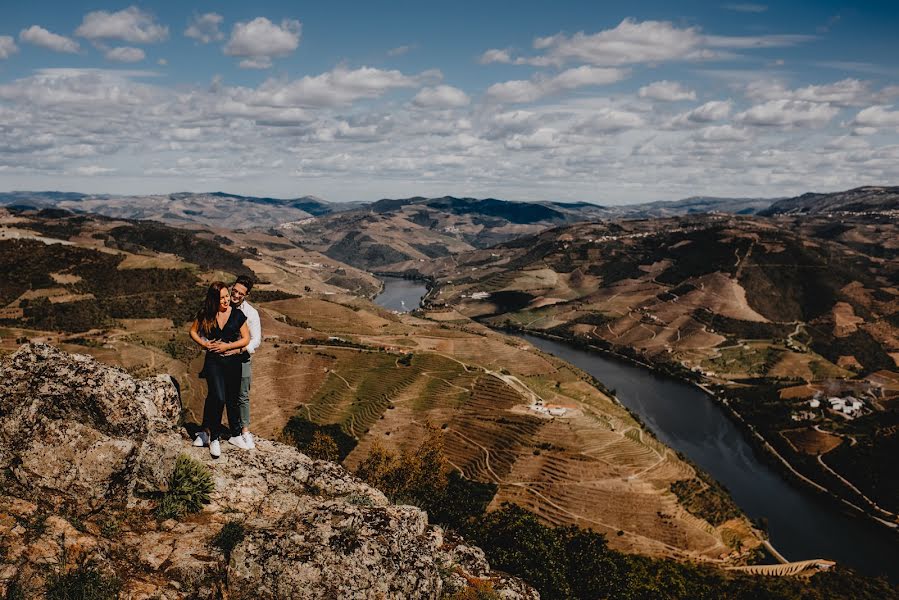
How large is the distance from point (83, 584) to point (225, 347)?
727 cm

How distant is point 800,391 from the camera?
184m

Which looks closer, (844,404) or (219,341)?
(219,341)

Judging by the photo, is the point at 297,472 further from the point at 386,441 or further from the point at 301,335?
the point at 301,335

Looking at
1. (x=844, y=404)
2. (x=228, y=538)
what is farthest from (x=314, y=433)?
(x=844, y=404)

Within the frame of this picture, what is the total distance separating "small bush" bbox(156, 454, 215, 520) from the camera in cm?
1816

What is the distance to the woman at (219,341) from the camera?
18.3 meters

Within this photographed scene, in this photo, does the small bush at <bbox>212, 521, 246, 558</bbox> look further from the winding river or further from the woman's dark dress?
the winding river

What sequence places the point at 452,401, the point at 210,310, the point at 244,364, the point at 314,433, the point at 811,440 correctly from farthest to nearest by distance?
1. the point at 811,440
2. the point at 452,401
3. the point at 314,433
4. the point at 244,364
5. the point at 210,310

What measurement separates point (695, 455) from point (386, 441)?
267ft

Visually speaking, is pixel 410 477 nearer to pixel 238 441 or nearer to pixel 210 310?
pixel 238 441

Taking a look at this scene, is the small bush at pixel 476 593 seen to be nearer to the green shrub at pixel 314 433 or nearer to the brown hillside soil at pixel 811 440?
the green shrub at pixel 314 433

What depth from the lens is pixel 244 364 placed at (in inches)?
771

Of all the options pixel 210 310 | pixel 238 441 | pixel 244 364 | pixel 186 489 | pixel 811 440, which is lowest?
pixel 811 440

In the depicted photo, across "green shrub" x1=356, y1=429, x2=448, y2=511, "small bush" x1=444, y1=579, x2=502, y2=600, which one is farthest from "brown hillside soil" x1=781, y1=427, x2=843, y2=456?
"small bush" x1=444, y1=579, x2=502, y2=600
